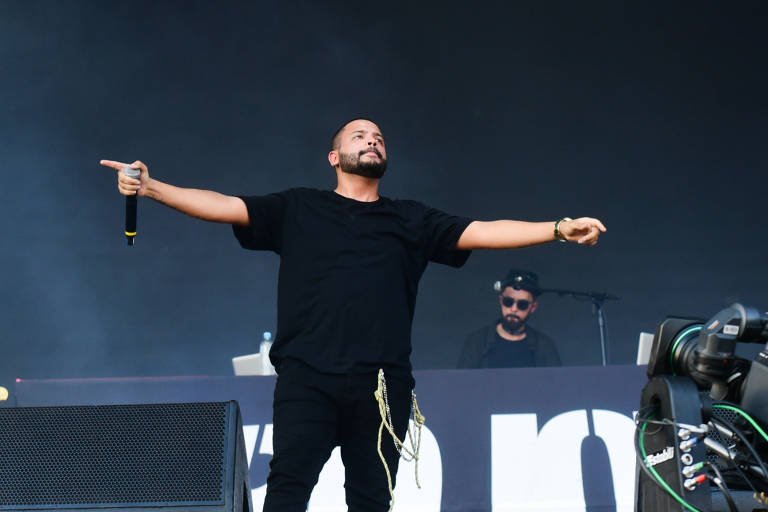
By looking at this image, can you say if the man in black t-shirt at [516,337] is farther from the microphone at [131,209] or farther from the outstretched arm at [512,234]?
the microphone at [131,209]

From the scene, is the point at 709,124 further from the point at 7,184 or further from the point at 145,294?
the point at 7,184

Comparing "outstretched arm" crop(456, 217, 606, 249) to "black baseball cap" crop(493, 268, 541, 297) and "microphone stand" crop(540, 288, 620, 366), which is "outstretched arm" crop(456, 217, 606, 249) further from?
"microphone stand" crop(540, 288, 620, 366)

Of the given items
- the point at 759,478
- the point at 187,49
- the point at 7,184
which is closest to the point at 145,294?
the point at 7,184

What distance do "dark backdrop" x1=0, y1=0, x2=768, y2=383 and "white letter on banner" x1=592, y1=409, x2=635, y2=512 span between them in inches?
123

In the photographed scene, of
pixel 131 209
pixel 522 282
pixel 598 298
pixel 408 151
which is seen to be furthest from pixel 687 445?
pixel 408 151

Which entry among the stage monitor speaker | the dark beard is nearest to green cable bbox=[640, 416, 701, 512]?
the stage monitor speaker

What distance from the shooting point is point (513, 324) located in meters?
5.96

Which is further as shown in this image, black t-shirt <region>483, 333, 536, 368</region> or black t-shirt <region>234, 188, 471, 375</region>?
black t-shirt <region>483, 333, 536, 368</region>

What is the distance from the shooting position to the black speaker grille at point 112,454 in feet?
8.23

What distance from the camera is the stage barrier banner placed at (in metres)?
3.93

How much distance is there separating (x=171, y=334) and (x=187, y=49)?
211cm

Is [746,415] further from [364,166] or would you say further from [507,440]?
[507,440]

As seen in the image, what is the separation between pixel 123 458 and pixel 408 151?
16.1 feet

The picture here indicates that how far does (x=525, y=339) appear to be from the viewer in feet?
→ 19.7
